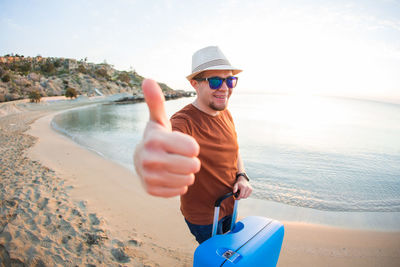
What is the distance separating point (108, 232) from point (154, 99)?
3230 millimetres

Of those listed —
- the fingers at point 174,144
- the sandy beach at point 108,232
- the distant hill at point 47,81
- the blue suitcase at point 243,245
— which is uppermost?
the distant hill at point 47,81

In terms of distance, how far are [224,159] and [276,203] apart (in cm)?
409

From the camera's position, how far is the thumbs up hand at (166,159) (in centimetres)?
58

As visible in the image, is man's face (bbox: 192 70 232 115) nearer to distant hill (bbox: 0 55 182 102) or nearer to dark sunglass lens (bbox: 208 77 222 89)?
dark sunglass lens (bbox: 208 77 222 89)

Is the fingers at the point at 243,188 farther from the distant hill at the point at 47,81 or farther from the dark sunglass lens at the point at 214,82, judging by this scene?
the distant hill at the point at 47,81

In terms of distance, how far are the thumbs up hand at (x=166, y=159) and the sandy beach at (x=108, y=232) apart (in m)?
2.54

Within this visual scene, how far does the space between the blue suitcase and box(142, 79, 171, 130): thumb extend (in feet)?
3.69

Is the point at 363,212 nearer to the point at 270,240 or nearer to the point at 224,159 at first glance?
the point at 270,240

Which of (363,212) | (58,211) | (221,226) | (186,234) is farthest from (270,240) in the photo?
(363,212)

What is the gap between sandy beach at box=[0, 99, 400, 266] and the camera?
2551mm

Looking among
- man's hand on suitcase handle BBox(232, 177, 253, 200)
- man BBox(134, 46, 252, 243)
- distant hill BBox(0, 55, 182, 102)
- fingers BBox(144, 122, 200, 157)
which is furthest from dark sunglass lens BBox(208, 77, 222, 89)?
distant hill BBox(0, 55, 182, 102)

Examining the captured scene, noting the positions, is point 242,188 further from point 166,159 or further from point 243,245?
point 166,159

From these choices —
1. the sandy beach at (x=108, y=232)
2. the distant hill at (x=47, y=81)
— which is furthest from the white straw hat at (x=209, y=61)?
the distant hill at (x=47, y=81)

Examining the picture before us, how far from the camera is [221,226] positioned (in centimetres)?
172
